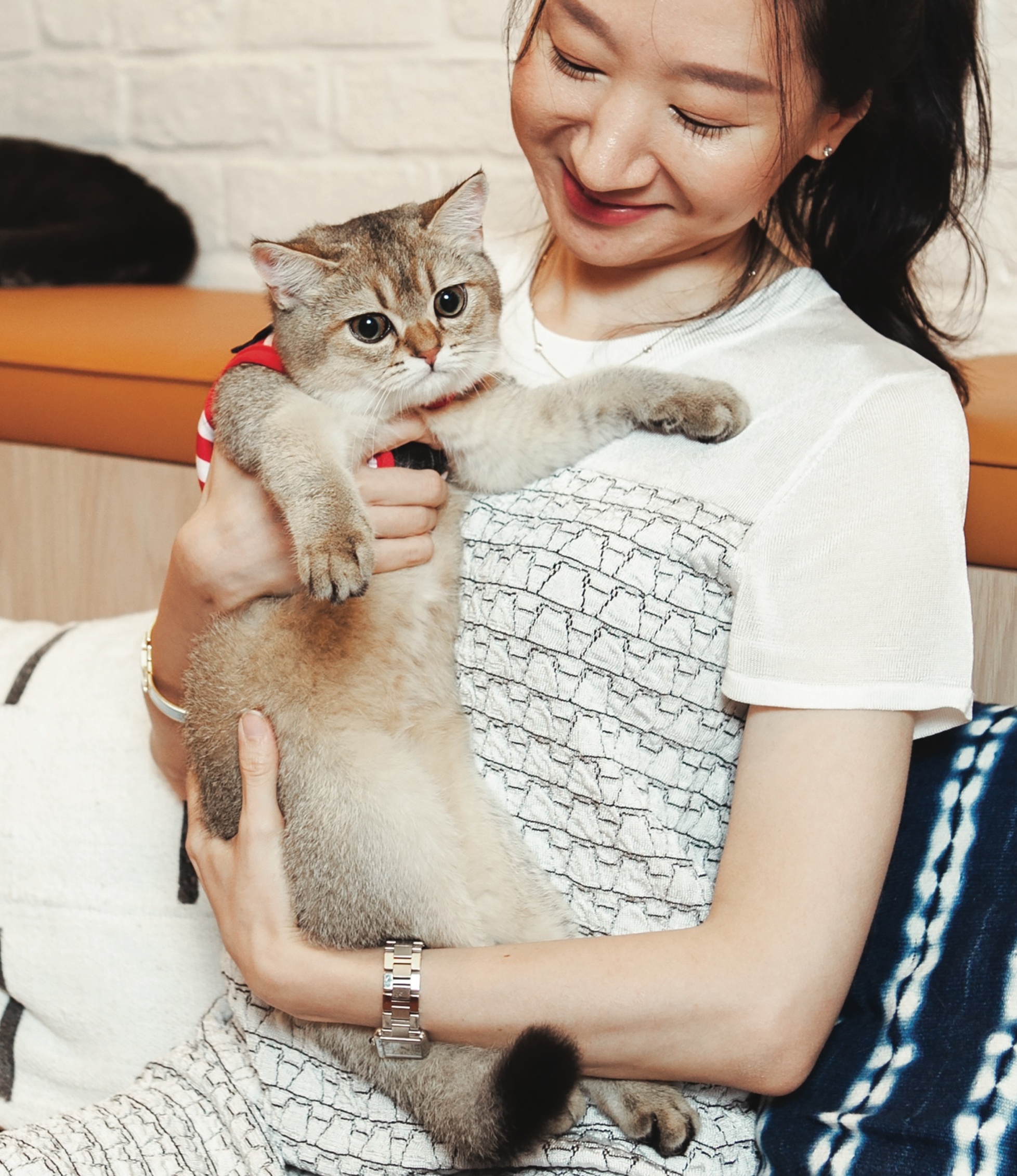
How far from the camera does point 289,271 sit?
42.2 inches

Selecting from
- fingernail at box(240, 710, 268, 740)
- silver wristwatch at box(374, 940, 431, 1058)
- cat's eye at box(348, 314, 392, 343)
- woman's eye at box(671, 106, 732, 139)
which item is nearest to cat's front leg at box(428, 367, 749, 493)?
cat's eye at box(348, 314, 392, 343)

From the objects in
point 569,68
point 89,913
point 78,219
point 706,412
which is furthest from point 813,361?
point 78,219

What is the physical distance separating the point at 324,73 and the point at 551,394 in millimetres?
1095

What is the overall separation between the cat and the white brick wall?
702mm

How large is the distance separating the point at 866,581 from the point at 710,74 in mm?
431

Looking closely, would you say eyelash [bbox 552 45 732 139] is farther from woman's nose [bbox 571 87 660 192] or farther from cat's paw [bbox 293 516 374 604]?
cat's paw [bbox 293 516 374 604]

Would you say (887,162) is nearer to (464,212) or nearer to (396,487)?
(464,212)

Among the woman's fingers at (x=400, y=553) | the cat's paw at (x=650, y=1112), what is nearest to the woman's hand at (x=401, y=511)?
the woman's fingers at (x=400, y=553)

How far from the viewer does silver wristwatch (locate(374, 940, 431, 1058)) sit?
0.91 meters

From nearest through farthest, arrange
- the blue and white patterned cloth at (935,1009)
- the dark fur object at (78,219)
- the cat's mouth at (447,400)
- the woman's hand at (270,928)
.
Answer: the blue and white patterned cloth at (935,1009), the woman's hand at (270,928), the cat's mouth at (447,400), the dark fur object at (78,219)

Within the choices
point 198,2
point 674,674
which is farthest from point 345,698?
point 198,2

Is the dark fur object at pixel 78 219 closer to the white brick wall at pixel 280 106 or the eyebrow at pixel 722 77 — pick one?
the white brick wall at pixel 280 106

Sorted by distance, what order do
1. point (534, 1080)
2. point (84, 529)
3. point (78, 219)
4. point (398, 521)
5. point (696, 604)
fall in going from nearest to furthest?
1. point (534, 1080)
2. point (696, 604)
3. point (398, 521)
4. point (84, 529)
5. point (78, 219)

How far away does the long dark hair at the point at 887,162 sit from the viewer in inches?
37.7
